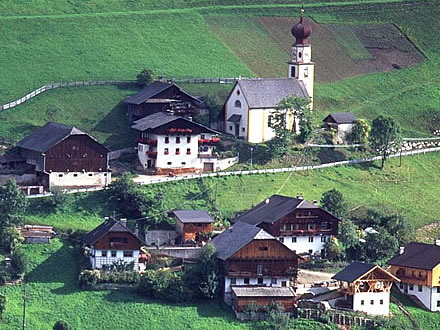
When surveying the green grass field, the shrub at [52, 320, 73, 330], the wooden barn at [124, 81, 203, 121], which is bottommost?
the shrub at [52, 320, 73, 330]

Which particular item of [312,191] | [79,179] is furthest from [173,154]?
[312,191]

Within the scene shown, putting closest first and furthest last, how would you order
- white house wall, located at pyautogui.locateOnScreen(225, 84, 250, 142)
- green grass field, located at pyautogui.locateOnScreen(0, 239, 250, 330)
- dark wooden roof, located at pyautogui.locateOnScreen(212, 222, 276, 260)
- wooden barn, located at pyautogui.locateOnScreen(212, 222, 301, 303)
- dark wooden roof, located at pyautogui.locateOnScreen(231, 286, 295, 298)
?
1. green grass field, located at pyautogui.locateOnScreen(0, 239, 250, 330)
2. dark wooden roof, located at pyautogui.locateOnScreen(231, 286, 295, 298)
3. wooden barn, located at pyautogui.locateOnScreen(212, 222, 301, 303)
4. dark wooden roof, located at pyautogui.locateOnScreen(212, 222, 276, 260)
5. white house wall, located at pyautogui.locateOnScreen(225, 84, 250, 142)

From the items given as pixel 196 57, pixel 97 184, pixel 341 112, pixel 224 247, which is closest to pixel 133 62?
pixel 196 57

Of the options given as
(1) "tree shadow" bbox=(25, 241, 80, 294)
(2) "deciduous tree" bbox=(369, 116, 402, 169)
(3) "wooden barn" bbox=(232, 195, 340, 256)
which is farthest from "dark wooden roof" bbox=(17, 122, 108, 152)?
(2) "deciduous tree" bbox=(369, 116, 402, 169)

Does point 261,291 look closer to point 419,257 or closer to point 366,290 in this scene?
point 366,290

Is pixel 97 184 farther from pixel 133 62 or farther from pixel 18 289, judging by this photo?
pixel 133 62

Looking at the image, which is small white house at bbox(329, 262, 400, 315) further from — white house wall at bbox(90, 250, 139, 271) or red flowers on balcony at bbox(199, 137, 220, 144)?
red flowers on balcony at bbox(199, 137, 220, 144)
